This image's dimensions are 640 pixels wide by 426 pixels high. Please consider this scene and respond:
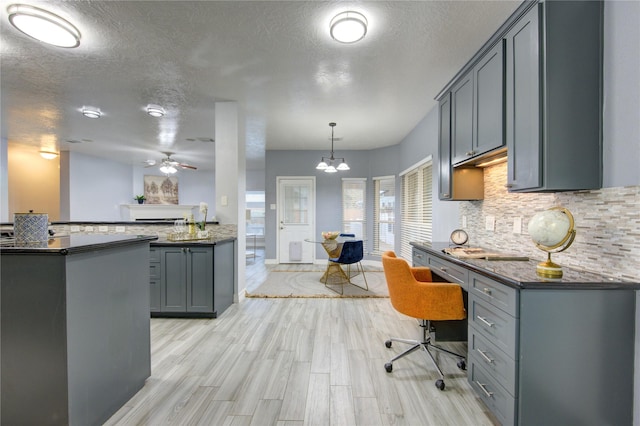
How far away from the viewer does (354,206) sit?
6.27 m

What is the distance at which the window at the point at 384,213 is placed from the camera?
583cm

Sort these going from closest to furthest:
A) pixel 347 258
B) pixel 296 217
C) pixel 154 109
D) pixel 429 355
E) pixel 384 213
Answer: pixel 429 355 → pixel 154 109 → pixel 347 258 → pixel 384 213 → pixel 296 217

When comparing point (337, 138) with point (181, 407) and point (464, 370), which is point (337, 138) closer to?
point (464, 370)

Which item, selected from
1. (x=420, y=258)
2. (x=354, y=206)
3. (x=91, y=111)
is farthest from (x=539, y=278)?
(x=91, y=111)

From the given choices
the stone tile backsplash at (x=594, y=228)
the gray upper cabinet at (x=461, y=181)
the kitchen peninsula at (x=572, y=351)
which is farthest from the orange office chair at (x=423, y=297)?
the gray upper cabinet at (x=461, y=181)

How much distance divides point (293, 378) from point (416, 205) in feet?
11.7

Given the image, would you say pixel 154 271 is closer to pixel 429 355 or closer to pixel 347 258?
pixel 347 258

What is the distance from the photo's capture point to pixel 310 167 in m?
6.29

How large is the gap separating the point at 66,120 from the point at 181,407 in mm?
4938

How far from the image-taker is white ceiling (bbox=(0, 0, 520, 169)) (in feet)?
6.43

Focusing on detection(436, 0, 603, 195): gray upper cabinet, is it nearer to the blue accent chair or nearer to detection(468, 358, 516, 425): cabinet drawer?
detection(468, 358, 516, 425): cabinet drawer

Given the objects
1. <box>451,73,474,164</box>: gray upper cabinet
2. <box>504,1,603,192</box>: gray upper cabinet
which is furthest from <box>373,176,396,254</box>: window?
<box>504,1,603,192</box>: gray upper cabinet

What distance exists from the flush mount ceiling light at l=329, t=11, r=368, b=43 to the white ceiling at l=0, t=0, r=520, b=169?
46mm

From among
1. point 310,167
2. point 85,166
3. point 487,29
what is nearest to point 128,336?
point 487,29
